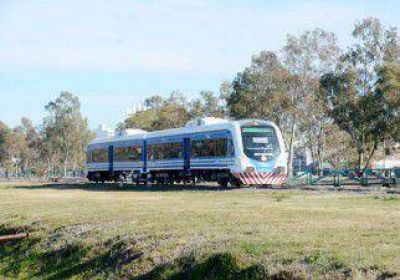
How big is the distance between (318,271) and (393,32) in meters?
44.1

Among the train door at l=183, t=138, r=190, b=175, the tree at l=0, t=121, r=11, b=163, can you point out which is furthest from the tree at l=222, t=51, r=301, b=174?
the tree at l=0, t=121, r=11, b=163

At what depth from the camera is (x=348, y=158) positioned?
3046 inches

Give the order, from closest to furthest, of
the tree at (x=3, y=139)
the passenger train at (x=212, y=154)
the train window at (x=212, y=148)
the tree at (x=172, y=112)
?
the passenger train at (x=212, y=154)
the train window at (x=212, y=148)
the tree at (x=172, y=112)
the tree at (x=3, y=139)

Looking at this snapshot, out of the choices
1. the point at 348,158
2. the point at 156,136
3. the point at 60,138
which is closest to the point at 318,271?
the point at 156,136

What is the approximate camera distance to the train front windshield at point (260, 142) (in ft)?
105

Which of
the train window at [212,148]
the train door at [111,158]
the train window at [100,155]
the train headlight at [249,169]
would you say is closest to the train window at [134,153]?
the train door at [111,158]

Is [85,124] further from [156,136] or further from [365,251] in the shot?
[365,251]

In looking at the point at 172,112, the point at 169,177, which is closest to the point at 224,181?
the point at 169,177

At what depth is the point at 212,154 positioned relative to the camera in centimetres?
3347

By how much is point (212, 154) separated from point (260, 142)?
2.54 m

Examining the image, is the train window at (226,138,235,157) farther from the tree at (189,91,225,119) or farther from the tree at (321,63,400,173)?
the tree at (189,91,225,119)

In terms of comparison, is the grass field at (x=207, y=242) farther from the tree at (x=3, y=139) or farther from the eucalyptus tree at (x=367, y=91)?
the tree at (x=3, y=139)

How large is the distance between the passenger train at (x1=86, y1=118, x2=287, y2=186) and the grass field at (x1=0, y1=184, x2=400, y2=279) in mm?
12428

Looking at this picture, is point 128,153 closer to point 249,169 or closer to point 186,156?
point 186,156
